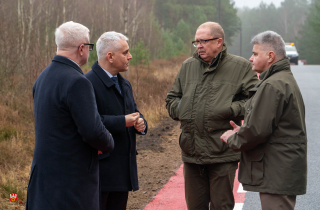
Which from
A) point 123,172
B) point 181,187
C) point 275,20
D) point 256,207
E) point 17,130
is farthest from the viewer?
point 275,20

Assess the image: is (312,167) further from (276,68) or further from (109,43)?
(109,43)

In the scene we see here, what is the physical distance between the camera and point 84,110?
8.41ft

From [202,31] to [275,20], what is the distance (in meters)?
128

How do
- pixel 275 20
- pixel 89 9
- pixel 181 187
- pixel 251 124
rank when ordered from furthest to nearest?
1. pixel 275 20
2. pixel 89 9
3. pixel 181 187
4. pixel 251 124

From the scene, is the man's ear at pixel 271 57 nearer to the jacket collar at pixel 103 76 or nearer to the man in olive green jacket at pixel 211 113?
the man in olive green jacket at pixel 211 113

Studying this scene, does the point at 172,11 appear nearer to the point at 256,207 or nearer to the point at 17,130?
the point at 17,130

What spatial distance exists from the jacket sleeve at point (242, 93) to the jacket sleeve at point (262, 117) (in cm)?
51

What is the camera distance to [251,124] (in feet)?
9.43

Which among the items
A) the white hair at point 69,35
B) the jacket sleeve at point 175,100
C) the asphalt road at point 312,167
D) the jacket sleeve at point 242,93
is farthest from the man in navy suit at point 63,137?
the asphalt road at point 312,167

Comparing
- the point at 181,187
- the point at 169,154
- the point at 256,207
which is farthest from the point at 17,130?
the point at 256,207

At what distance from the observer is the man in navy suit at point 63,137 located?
2568 mm

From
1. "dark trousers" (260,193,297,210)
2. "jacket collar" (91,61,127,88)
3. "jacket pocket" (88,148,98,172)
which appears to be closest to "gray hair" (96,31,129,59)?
"jacket collar" (91,61,127,88)

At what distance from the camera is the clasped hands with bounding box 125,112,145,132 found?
3135 mm

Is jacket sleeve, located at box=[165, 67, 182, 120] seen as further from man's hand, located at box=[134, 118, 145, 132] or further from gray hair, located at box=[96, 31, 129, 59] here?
gray hair, located at box=[96, 31, 129, 59]
